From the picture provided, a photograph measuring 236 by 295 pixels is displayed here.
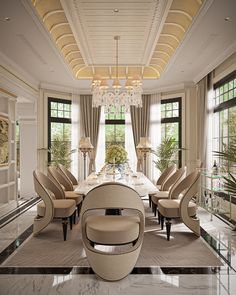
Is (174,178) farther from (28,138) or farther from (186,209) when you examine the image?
(28,138)

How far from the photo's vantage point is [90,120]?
946 cm

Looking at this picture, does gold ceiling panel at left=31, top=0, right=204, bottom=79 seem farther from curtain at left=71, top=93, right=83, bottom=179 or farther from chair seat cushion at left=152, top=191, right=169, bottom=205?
chair seat cushion at left=152, top=191, right=169, bottom=205

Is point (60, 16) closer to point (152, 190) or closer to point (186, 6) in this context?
point (186, 6)

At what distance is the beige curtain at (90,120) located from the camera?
9445 mm

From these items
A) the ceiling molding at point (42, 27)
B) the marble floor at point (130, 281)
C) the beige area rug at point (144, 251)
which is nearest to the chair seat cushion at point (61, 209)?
the beige area rug at point (144, 251)

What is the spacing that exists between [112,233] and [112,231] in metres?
0.02

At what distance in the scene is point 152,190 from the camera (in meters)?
4.27

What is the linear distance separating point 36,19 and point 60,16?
83 cm

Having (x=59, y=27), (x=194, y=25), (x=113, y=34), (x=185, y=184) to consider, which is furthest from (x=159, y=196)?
(x=59, y=27)

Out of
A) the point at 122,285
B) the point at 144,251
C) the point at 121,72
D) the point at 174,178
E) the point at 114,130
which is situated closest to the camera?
the point at 122,285

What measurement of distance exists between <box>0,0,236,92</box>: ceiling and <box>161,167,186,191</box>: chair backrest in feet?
7.14

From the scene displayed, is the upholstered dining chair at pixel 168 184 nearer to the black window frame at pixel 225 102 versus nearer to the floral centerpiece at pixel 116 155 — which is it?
the floral centerpiece at pixel 116 155

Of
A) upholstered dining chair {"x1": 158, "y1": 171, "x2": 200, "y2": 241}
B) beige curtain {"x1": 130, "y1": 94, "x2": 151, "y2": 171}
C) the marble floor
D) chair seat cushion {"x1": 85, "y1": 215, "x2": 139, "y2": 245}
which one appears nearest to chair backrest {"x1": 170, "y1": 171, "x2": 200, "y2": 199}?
upholstered dining chair {"x1": 158, "y1": 171, "x2": 200, "y2": 241}

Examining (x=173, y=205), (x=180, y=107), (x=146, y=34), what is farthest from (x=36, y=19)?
(x=180, y=107)
